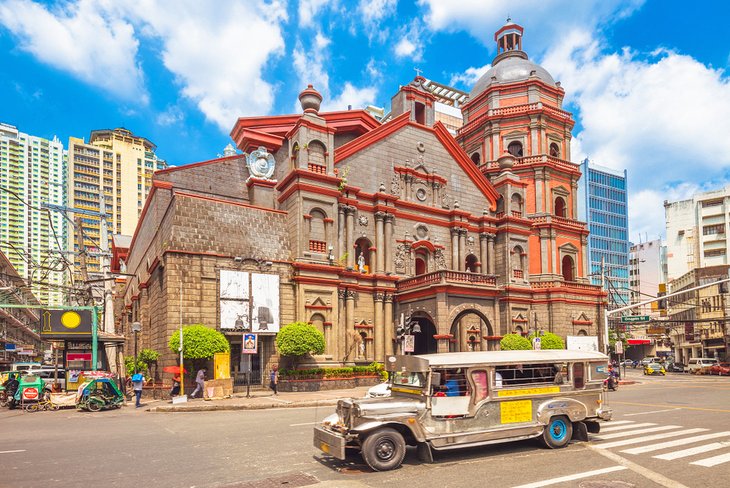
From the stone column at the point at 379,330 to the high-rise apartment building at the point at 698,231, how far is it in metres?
68.4

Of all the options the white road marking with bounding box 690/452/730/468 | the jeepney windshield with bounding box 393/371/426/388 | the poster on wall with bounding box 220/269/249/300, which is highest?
the poster on wall with bounding box 220/269/249/300

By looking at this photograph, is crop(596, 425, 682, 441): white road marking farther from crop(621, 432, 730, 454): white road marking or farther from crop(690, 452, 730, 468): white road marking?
crop(690, 452, 730, 468): white road marking

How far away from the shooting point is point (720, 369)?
171 ft

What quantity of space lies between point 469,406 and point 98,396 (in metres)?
18.1

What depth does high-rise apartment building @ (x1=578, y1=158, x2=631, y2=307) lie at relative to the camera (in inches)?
4503

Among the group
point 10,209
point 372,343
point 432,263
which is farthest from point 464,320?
point 10,209

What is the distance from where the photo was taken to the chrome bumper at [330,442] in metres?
10.6

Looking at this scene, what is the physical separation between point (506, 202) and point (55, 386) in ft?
106

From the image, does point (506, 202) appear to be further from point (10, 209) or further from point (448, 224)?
point (10, 209)

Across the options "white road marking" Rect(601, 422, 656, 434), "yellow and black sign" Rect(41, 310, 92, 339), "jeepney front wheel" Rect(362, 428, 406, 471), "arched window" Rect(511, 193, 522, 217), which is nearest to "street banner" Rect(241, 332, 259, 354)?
"yellow and black sign" Rect(41, 310, 92, 339)

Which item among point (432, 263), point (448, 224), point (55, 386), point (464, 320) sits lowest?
point (55, 386)

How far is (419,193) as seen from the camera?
39.4 meters

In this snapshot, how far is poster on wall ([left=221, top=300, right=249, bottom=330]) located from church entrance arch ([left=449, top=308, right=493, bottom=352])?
47.5 feet

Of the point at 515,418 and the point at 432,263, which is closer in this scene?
the point at 515,418
